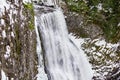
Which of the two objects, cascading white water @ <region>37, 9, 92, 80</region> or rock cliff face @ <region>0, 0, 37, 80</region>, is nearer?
rock cliff face @ <region>0, 0, 37, 80</region>

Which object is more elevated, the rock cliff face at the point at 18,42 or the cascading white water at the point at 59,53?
the rock cliff face at the point at 18,42

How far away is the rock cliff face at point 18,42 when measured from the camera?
16.4ft

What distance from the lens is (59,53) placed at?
8062mm

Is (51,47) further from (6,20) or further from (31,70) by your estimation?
(6,20)

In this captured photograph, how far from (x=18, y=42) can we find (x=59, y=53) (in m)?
2.75

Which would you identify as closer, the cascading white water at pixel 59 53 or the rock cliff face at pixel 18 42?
the rock cliff face at pixel 18 42

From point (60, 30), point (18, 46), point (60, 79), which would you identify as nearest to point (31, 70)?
point (18, 46)

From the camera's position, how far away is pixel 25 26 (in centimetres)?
594

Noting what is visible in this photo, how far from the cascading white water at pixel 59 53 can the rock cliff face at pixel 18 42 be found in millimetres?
1055

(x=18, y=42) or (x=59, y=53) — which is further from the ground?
(x=18, y=42)

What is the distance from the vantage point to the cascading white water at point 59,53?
747 centimetres

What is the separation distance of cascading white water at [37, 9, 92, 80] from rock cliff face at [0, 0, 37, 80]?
1.05 metres

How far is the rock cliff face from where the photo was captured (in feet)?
16.4

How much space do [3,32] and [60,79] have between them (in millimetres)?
2849
